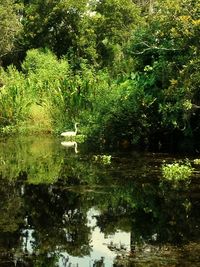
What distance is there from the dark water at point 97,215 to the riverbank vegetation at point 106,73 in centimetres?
228

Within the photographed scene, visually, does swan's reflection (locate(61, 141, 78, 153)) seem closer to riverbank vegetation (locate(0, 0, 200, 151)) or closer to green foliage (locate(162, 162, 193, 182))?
riverbank vegetation (locate(0, 0, 200, 151))

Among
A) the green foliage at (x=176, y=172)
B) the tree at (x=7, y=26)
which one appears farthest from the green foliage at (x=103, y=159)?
the tree at (x=7, y=26)

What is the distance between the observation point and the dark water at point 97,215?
6.54 metres

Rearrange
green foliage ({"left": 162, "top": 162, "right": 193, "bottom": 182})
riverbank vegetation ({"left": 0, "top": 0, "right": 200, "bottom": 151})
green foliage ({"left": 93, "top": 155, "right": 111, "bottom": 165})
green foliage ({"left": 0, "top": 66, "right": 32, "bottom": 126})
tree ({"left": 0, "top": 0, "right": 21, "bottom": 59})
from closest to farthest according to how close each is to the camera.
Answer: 1. green foliage ({"left": 162, "top": 162, "right": 193, "bottom": 182})
2. green foliage ({"left": 93, "top": 155, "right": 111, "bottom": 165})
3. riverbank vegetation ({"left": 0, "top": 0, "right": 200, "bottom": 151})
4. green foliage ({"left": 0, "top": 66, "right": 32, "bottom": 126})
5. tree ({"left": 0, "top": 0, "right": 21, "bottom": 59})

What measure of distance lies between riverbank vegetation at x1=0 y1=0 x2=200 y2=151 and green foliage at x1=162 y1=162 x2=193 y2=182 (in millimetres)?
2198

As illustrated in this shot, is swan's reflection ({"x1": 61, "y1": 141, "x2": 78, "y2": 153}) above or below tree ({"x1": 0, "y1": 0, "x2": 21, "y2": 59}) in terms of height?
below

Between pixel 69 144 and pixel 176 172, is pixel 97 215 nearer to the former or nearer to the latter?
pixel 176 172

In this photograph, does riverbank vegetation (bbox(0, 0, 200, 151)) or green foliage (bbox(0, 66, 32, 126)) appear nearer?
riverbank vegetation (bbox(0, 0, 200, 151))

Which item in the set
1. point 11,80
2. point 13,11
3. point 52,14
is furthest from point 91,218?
point 13,11

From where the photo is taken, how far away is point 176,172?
38.2 feet

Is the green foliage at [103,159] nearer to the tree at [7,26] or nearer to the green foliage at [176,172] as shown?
the green foliage at [176,172]

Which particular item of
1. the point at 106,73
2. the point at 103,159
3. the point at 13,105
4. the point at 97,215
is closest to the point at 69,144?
the point at 103,159

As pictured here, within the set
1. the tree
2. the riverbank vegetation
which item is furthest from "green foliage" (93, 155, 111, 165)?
the tree

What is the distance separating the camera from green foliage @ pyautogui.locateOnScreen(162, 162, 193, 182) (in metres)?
11.3
